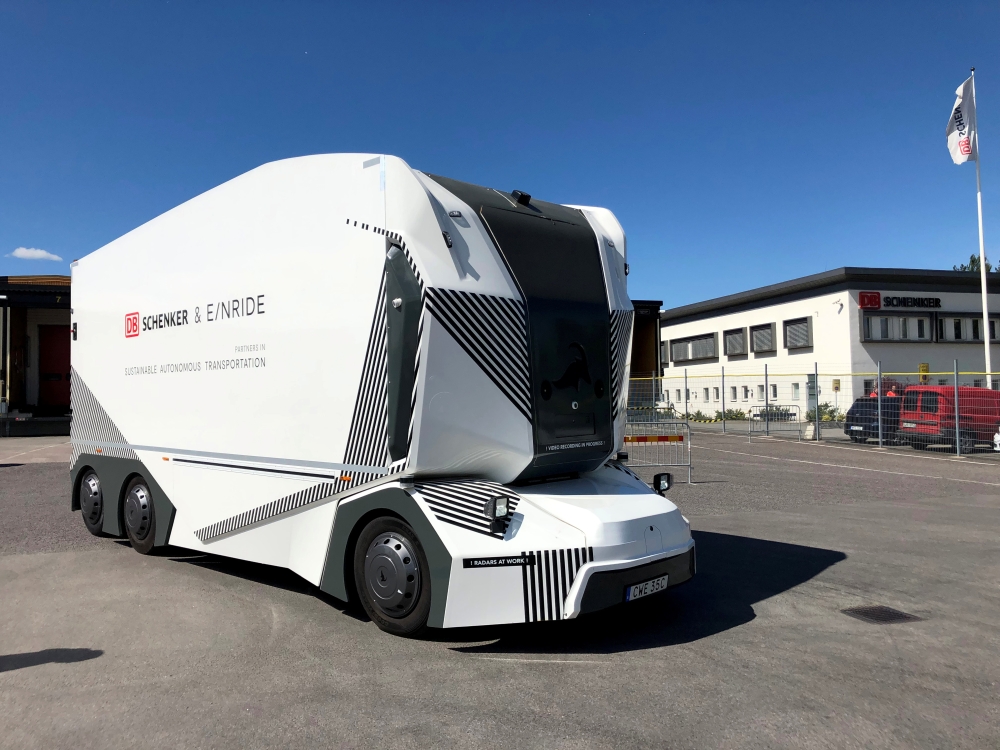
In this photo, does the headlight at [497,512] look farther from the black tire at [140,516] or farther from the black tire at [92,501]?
the black tire at [92,501]

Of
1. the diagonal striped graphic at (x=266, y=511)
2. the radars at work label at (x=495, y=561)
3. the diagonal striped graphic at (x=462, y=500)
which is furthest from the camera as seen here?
the diagonal striped graphic at (x=266, y=511)

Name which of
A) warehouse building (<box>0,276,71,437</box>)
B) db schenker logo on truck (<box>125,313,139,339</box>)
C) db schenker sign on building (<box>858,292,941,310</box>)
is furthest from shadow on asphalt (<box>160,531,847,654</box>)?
warehouse building (<box>0,276,71,437</box>)

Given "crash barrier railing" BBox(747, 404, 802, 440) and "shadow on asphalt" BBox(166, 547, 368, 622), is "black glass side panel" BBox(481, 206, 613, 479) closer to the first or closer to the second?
"shadow on asphalt" BBox(166, 547, 368, 622)

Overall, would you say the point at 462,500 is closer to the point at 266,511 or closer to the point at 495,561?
the point at 495,561

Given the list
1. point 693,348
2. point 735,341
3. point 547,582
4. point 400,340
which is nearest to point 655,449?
point 547,582

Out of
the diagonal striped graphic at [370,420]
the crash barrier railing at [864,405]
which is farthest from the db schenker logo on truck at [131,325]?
the crash barrier railing at [864,405]

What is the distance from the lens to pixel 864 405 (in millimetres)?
22656

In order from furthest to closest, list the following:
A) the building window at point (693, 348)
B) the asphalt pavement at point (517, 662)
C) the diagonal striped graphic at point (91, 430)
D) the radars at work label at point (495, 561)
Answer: the building window at point (693, 348), the diagonal striped graphic at point (91, 430), the radars at work label at point (495, 561), the asphalt pavement at point (517, 662)

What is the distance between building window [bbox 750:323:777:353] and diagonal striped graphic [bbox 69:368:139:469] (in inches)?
1389

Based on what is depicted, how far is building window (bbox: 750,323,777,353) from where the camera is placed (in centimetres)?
3919

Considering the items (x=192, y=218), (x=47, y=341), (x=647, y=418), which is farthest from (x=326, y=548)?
(x=47, y=341)

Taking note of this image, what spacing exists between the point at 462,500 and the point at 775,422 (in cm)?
2421

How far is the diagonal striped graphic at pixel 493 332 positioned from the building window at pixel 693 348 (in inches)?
1624

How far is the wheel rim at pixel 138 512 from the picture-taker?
764 cm
